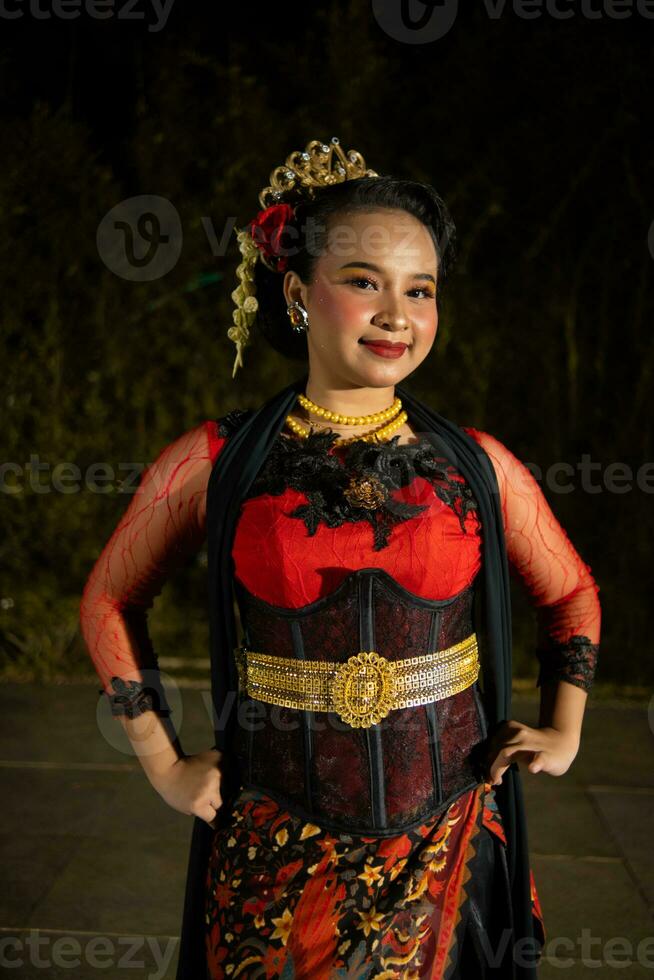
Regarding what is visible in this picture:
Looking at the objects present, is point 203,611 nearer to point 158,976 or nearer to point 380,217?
point 158,976

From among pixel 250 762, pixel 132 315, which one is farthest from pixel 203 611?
pixel 250 762

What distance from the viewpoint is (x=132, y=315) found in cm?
410

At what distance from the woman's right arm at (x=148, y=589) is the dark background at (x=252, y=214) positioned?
2656 mm

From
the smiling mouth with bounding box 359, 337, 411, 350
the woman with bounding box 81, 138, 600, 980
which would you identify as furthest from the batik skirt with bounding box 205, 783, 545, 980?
the smiling mouth with bounding box 359, 337, 411, 350

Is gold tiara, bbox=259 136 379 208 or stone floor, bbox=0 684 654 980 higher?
gold tiara, bbox=259 136 379 208

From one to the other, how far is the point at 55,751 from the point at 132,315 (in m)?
1.72

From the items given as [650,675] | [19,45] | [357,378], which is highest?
[19,45]

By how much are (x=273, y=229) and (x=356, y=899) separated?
0.90 meters

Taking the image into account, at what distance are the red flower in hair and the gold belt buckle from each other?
0.57 meters

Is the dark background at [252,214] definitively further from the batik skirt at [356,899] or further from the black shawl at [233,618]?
the batik skirt at [356,899]

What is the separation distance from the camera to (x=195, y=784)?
139 centimetres

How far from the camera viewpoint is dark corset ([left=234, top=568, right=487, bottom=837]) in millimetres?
1300

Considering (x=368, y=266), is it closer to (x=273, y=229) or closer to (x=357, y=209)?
(x=357, y=209)

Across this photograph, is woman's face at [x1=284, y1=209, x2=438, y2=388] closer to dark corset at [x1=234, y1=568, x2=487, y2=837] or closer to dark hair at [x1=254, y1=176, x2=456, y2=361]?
dark hair at [x1=254, y1=176, x2=456, y2=361]
